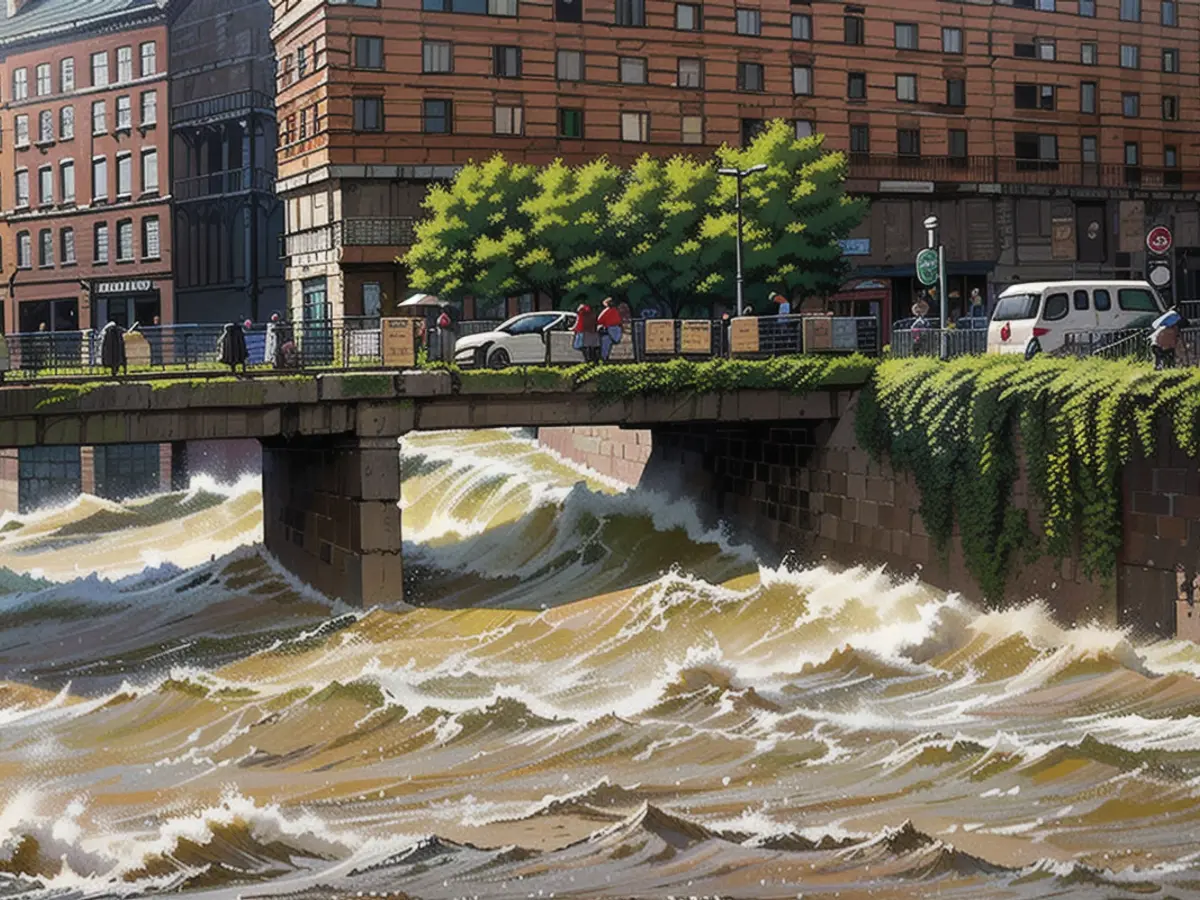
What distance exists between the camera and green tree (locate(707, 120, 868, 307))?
180 feet

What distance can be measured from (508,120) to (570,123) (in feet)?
7.63

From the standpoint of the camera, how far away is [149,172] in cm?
7750

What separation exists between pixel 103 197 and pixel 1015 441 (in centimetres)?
5733

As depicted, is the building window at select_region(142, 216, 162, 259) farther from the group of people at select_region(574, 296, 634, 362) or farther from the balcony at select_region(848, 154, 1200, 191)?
the group of people at select_region(574, 296, 634, 362)

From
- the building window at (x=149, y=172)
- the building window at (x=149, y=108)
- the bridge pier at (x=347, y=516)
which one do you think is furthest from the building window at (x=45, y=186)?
the bridge pier at (x=347, y=516)

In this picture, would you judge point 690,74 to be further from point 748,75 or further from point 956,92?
point 956,92

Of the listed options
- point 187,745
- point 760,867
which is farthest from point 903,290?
point 760,867

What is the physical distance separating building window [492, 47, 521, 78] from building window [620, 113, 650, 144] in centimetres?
412

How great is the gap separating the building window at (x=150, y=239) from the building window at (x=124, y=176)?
64.8 inches

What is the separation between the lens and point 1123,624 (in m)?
27.9

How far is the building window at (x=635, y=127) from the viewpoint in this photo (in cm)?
6347

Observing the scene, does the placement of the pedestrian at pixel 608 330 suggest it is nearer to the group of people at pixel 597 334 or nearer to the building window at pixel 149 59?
the group of people at pixel 597 334

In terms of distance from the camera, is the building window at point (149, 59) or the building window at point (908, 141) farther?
the building window at point (149, 59)

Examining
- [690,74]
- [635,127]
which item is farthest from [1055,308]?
[690,74]
